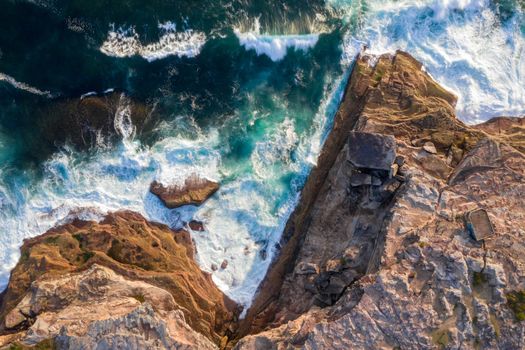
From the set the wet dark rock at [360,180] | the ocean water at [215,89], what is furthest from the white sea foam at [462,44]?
the wet dark rock at [360,180]

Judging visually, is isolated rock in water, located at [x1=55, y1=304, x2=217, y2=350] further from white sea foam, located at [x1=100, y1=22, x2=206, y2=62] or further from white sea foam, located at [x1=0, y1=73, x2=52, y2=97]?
white sea foam, located at [x1=100, y1=22, x2=206, y2=62]

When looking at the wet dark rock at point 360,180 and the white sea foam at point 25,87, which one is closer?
the wet dark rock at point 360,180

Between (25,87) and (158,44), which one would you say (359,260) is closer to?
(158,44)

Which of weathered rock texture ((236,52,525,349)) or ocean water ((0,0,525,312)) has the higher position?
ocean water ((0,0,525,312))

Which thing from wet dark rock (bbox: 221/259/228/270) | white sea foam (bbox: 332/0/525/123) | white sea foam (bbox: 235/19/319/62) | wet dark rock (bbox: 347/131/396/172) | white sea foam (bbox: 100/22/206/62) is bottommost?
wet dark rock (bbox: 221/259/228/270)

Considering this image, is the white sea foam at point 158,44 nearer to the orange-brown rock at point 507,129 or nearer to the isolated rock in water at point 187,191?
the isolated rock in water at point 187,191

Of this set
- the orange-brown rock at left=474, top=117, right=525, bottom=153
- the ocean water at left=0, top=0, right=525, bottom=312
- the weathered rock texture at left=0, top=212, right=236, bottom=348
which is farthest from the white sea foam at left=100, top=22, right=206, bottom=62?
the orange-brown rock at left=474, top=117, right=525, bottom=153
